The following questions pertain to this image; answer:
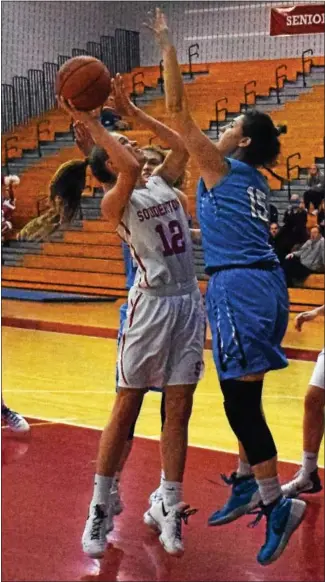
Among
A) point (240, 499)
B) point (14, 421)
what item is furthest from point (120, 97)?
point (14, 421)

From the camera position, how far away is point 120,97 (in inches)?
55.4

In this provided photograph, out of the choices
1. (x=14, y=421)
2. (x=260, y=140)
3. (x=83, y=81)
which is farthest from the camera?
(x=14, y=421)

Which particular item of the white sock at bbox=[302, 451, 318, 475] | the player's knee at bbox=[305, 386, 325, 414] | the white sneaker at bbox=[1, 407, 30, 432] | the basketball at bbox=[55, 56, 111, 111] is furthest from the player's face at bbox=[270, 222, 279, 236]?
the white sneaker at bbox=[1, 407, 30, 432]

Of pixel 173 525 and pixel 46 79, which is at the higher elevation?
pixel 46 79

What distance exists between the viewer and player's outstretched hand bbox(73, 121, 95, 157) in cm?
140

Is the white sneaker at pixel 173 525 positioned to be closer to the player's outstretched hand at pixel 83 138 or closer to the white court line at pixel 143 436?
the player's outstretched hand at pixel 83 138

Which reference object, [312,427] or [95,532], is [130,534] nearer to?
[312,427]

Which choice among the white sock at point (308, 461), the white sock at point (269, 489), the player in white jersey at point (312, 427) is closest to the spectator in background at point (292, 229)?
the white sock at point (269, 489)

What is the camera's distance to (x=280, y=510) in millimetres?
1634

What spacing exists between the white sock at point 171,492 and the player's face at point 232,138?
0.49 m

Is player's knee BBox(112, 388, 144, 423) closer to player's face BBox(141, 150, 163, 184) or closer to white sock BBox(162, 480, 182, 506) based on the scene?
white sock BBox(162, 480, 182, 506)

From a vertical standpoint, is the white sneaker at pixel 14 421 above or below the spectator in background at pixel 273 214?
below

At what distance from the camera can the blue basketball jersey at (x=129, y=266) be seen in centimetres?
168

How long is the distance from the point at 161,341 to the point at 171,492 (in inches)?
9.3
